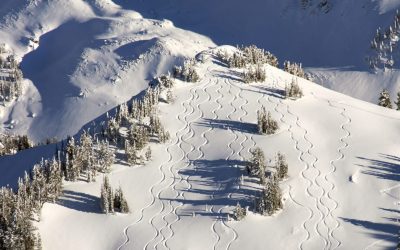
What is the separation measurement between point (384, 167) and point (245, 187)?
4515 millimetres

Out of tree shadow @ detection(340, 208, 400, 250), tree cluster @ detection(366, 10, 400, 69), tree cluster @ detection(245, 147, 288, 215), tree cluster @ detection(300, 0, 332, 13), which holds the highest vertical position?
tree cluster @ detection(300, 0, 332, 13)

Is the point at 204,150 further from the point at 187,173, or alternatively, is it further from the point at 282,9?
the point at 282,9

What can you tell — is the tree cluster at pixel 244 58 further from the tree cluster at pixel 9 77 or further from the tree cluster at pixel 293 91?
the tree cluster at pixel 9 77

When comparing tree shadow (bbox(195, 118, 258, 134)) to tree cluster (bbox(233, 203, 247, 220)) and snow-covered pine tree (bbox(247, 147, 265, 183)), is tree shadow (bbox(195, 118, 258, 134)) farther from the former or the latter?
tree cluster (bbox(233, 203, 247, 220))

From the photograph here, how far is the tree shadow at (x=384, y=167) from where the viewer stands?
25070mm

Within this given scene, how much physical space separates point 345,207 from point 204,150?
17.5ft

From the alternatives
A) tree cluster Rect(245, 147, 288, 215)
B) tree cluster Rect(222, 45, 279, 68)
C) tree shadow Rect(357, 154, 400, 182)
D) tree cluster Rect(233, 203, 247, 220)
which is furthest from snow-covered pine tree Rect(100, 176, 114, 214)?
tree cluster Rect(222, 45, 279, 68)

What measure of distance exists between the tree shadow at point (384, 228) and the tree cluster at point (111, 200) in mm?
6172

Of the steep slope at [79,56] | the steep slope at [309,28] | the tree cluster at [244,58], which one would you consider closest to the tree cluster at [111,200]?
the tree cluster at [244,58]

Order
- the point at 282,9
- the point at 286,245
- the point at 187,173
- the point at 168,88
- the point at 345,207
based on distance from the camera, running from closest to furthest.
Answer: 1. the point at 286,245
2. the point at 345,207
3. the point at 187,173
4. the point at 168,88
5. the point at 282,9

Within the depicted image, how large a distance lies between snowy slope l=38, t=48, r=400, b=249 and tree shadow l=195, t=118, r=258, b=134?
0.11ft

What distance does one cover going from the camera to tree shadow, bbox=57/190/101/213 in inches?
939

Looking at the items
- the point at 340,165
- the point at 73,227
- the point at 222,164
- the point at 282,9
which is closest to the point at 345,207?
the point at 340,165

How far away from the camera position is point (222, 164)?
25.9 m
